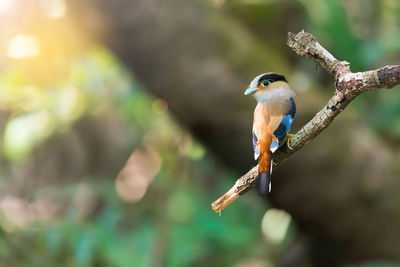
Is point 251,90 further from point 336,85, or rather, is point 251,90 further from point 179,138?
point 179,138

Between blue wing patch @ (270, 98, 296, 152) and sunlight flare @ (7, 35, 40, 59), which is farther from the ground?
sunlight flare @ (7, 35, 40, 59)

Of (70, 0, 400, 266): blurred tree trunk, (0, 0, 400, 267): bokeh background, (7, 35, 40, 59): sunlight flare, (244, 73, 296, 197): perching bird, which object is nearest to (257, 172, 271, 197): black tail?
(244, 73, 296, 197): perching bird

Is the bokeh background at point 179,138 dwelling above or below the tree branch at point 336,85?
above

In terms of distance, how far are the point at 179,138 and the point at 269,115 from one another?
5.80 feet

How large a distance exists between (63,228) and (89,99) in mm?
607

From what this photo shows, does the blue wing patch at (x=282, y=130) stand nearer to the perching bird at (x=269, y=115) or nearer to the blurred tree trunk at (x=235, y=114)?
the perching bird at (x=269, y=115)

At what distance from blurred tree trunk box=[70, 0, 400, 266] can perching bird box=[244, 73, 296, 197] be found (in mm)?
518

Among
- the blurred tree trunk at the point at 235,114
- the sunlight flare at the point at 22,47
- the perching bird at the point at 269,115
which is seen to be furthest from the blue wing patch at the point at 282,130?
the sunlight flare at the point at 22,47

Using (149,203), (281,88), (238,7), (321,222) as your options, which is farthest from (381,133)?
(281,88)

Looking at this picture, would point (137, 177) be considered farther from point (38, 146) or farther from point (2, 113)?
point (2, 113)

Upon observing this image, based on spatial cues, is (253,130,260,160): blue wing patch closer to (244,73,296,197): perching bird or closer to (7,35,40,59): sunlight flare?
(244,73,296,197): perching bird

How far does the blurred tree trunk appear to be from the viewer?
961mm

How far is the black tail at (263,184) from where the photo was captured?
20 centimetres

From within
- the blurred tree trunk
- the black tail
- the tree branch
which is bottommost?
the black tail
